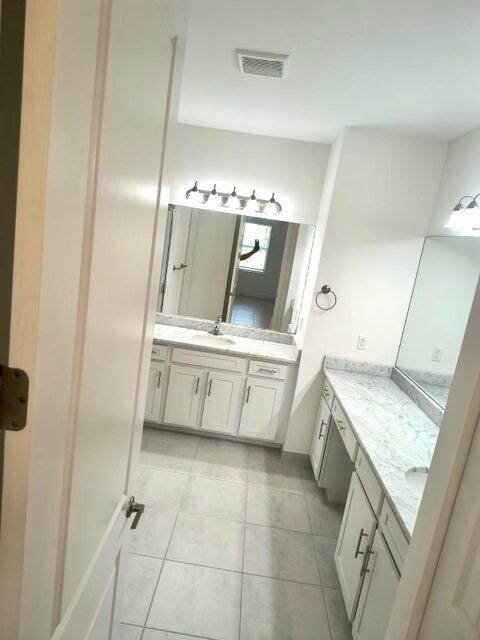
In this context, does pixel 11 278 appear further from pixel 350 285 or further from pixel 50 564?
pixel 350 285

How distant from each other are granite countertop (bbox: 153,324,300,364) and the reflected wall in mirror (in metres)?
0.89

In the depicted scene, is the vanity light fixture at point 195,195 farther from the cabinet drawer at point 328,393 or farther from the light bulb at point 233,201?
the cabinet drawer at point 328,393

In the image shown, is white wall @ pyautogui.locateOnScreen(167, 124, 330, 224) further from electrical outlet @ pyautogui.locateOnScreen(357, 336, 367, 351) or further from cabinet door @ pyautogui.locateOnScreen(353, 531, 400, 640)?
cabinet door @ pyautogui.locateOnScreen(353, 531, 400, 640)

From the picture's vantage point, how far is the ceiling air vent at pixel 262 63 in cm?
192

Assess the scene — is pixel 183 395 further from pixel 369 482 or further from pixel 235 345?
pixel 369 482

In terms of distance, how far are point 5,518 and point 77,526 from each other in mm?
265

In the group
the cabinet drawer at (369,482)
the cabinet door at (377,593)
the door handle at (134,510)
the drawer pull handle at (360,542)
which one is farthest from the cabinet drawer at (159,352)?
the door handle at (134,510)

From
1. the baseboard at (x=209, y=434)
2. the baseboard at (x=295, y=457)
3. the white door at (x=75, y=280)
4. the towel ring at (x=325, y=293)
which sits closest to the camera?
the white door at (x=75, y=280)

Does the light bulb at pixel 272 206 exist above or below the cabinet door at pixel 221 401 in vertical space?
above

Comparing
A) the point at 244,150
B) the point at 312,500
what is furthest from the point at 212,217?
the point at 312,500

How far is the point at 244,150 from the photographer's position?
3.46m

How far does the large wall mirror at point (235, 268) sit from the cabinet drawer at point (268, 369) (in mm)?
592

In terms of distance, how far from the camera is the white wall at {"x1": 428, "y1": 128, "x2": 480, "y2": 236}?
2396mm

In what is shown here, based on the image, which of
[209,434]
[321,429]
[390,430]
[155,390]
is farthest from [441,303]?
[155,390]
